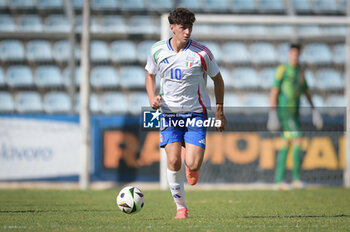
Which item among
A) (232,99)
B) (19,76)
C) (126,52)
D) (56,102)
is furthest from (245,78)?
(19,76)

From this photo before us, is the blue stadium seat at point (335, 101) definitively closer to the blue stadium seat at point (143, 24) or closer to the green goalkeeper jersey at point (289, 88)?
the green goalkeeper jersey at point (289, 88)

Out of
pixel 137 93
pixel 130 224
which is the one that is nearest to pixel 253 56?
pixel 137 93

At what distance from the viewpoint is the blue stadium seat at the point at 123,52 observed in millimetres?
12438

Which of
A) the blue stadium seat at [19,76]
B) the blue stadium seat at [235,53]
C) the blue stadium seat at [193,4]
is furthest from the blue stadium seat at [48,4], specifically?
the blue stadium seat at [235,53]

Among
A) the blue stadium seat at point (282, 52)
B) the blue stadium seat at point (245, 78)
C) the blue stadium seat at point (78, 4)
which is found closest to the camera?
the blue stadium seat at point (78, 4)

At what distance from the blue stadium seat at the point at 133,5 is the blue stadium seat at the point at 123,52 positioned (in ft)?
2.67

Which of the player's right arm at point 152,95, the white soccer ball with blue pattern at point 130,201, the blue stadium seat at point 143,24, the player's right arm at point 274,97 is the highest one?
the blue stadium seat at point 143,24

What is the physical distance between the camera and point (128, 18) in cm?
1349

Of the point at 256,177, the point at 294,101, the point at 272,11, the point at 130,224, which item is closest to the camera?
the point at 130,224

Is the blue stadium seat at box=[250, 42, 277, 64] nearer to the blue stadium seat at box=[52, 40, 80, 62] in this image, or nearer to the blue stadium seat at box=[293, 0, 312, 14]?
the blue stadium seat at box=[293, 0, 312, 14]

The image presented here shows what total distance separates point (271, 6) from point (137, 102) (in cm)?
406

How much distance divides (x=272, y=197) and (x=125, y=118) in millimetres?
3704

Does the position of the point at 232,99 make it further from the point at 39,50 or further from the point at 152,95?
the point at 152,95

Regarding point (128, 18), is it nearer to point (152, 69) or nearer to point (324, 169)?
point (324, 169)
